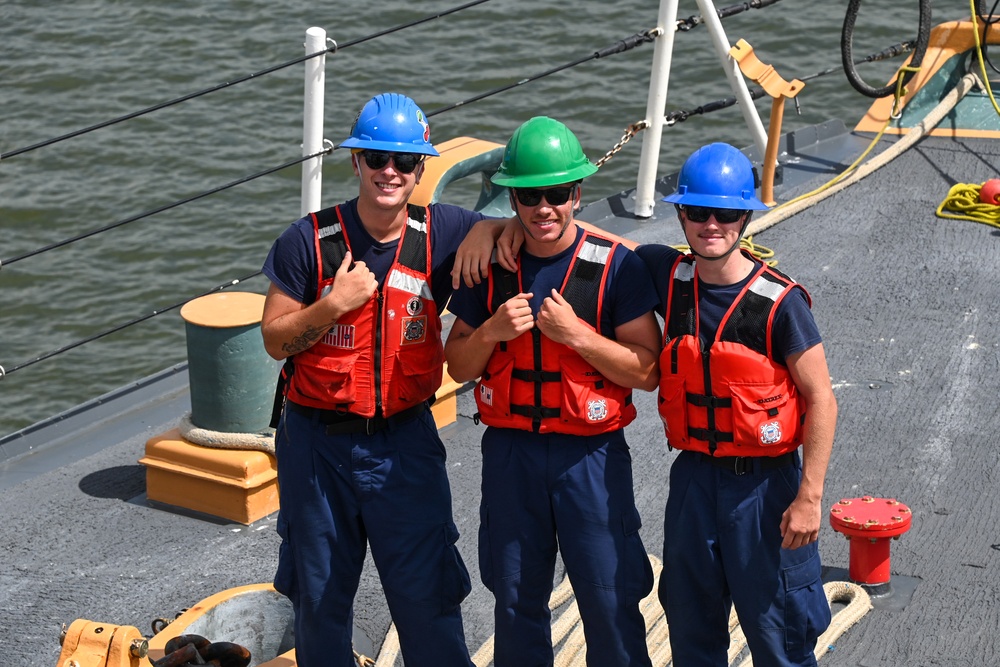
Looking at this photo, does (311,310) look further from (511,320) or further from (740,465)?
(740,465)

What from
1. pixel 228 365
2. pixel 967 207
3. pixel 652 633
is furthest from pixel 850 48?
pixel 652 633

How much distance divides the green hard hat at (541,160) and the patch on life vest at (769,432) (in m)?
0.79

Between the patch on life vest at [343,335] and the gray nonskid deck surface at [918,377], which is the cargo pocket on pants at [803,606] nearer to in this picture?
the gray nonskid deck surface at [918,377]

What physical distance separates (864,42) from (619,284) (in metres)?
11.2

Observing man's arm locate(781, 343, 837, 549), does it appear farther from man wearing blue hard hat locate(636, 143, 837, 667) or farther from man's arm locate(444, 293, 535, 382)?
man's arm locate(444, 293, 535, 382)

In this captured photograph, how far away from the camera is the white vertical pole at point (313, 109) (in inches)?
219

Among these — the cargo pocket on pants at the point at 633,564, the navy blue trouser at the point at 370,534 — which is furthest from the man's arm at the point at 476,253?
the cargo pocket on pants at the point at 633,564

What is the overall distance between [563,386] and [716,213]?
23.5 inches

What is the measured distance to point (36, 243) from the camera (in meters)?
11.0

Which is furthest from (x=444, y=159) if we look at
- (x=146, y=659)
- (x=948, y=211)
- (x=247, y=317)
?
(x=146, y=659)

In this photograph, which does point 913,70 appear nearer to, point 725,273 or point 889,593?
point 889,593

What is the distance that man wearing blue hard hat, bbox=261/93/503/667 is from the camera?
3.92 m

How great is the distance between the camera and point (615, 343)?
3.79m

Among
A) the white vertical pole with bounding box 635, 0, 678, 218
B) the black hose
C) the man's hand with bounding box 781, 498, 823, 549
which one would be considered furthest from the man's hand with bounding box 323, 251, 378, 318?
the black hose
